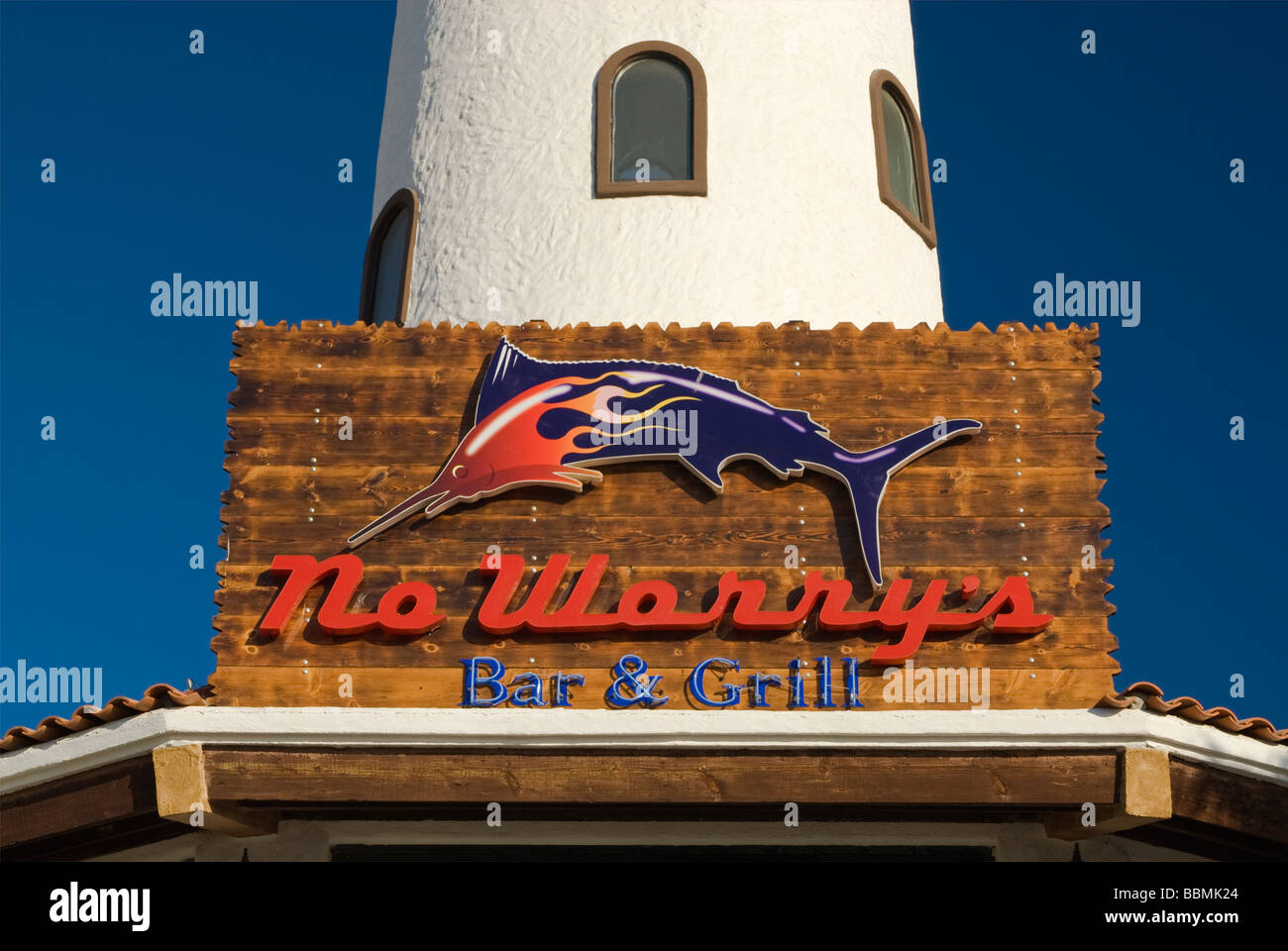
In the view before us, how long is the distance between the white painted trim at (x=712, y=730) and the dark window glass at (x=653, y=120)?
5.25 m

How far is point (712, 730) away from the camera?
929 cm

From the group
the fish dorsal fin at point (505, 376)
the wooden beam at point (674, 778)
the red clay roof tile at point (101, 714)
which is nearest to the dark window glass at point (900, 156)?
the fish dorsal fin at point (505, 376)

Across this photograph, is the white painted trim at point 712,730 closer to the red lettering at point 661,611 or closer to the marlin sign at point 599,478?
the marlin sign at point 599,478

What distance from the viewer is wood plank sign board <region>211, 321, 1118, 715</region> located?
9.71m

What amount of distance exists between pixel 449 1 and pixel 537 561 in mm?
6389

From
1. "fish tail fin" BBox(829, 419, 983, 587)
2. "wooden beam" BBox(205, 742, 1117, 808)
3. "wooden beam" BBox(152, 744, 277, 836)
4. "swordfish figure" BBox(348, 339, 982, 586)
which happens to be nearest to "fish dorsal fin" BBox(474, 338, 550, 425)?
"swordfish figure" BBox(348, 339, 982, 586)

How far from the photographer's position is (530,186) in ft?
43.1

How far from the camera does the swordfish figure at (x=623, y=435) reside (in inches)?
398

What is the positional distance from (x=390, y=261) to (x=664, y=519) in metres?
5.04

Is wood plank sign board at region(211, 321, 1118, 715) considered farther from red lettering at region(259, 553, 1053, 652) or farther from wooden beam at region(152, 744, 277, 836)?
wooden beam at region(152, 744, 277, 836)

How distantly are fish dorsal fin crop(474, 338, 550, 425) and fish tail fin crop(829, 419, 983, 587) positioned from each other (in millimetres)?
1970
